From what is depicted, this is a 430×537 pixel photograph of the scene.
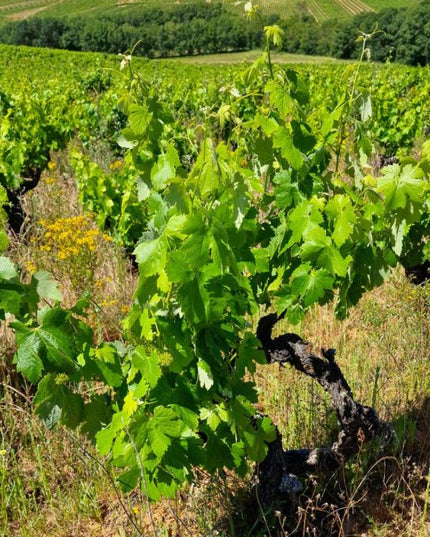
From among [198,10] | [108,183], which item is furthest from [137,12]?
A: [108,183]

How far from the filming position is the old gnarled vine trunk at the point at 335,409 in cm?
259

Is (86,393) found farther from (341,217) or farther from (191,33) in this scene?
(191,33)

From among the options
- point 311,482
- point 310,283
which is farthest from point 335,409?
point 310,283

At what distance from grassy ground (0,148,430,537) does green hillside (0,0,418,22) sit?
59.9 meters

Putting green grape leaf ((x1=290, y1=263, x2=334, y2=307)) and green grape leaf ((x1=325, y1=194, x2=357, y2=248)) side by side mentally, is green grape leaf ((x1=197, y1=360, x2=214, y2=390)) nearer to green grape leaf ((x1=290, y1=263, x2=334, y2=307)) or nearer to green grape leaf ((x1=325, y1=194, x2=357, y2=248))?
green grape leaf ((x1=290, y1=263, x2=334, y2=307))

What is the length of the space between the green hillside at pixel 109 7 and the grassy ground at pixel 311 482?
59859 millimetres

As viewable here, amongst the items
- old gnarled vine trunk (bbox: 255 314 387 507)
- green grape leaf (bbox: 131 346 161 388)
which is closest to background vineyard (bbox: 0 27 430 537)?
old gnarled vine trunk (bbox: 255 314 387 507)

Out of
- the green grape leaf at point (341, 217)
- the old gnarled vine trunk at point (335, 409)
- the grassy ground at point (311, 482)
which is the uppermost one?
the green grape leaf at point (341, 217)

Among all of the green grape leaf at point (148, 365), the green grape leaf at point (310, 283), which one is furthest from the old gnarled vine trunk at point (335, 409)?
the green grape leaf at point (148, 365)

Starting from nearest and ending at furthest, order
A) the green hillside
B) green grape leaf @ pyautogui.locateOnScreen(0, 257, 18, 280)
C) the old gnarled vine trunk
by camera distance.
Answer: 1. green grape leaf @ pyautogui.locateOnScreen(0, 257, 18, 280)
2. the old gnarled vine trunk
3. the green hillside

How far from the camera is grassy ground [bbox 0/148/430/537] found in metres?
2.64

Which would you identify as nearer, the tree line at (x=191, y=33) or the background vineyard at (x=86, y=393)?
the background vineyard at (x=86, y=393)

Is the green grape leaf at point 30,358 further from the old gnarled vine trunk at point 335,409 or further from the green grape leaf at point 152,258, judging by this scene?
the old gnarled vine trunk at point 335,409

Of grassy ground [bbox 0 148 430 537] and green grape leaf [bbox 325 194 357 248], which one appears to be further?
grassy ground [bbox 0 148 430 537]
